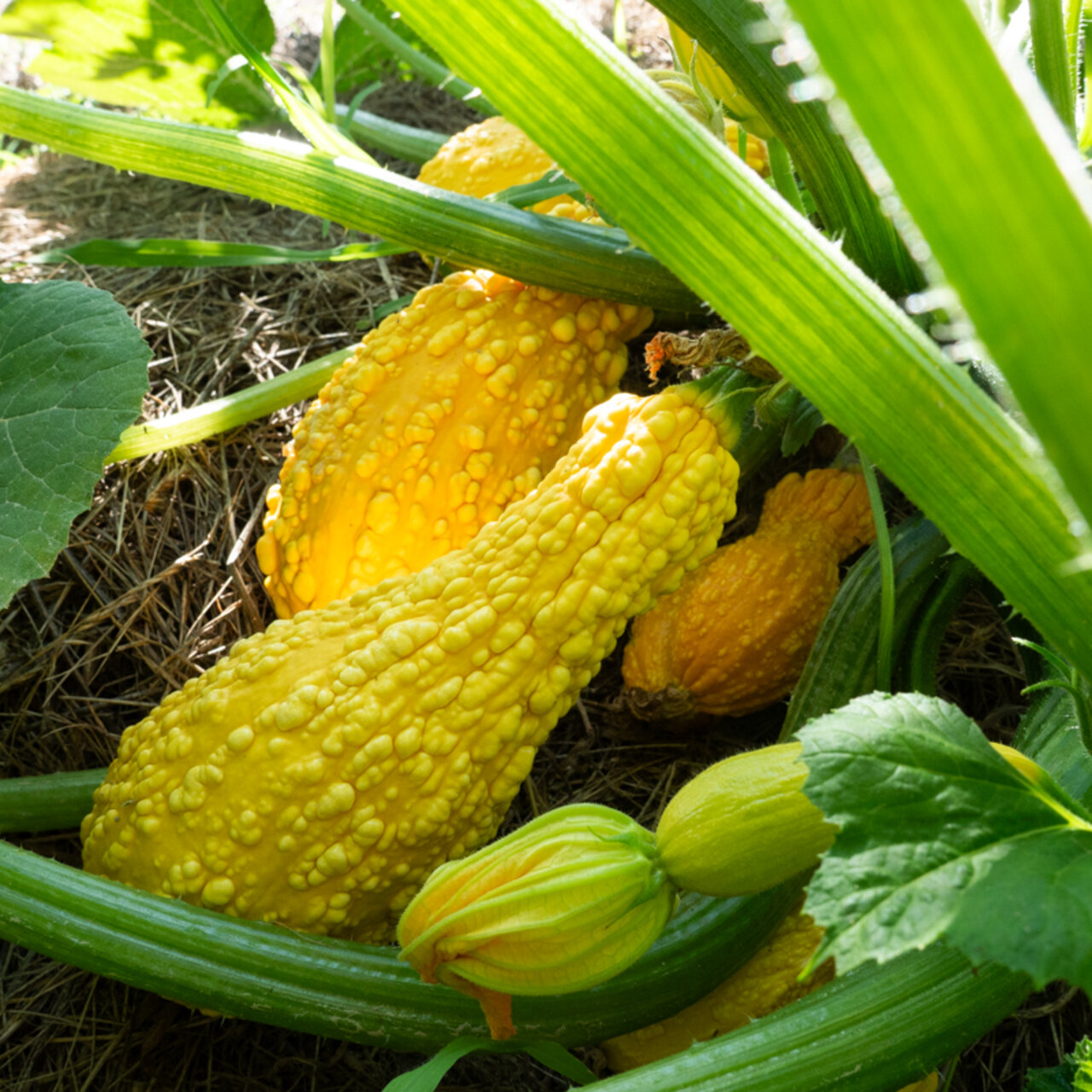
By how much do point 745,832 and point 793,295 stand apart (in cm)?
43

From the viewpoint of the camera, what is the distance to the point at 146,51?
72.3 inches

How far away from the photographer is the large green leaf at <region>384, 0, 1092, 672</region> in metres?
0.72

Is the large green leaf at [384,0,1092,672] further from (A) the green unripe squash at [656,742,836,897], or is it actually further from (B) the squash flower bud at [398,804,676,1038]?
(B) the squash flower bud at [398,804,676,1038]

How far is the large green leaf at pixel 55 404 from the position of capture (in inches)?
46.6

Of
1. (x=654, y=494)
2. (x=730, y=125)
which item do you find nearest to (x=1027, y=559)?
(x=654, y=494)

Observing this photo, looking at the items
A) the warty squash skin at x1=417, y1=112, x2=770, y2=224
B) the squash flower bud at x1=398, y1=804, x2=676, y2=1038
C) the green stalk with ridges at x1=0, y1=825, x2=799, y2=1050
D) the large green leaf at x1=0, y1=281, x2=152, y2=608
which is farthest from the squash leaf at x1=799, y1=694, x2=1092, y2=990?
the warty squash skin at x1=417, y1=112, x2=770, y2=224

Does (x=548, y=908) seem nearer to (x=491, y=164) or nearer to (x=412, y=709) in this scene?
(x=412, y=709)

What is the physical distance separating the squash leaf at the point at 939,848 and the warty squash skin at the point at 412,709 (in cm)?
44

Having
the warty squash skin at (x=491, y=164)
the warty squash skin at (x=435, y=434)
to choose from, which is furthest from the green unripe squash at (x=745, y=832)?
the warty squash skin at (x=491, y=164)

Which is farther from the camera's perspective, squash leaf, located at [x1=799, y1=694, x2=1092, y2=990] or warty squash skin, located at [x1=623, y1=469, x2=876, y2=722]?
warty squash skin, located at [x1=623, y1=469, x2=876, y2=722]

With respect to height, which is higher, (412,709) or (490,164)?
(490,164)

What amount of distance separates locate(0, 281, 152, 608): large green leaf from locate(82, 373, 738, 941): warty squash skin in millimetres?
254

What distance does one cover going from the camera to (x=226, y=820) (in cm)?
114

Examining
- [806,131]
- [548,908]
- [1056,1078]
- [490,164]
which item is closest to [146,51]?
[490,164]
